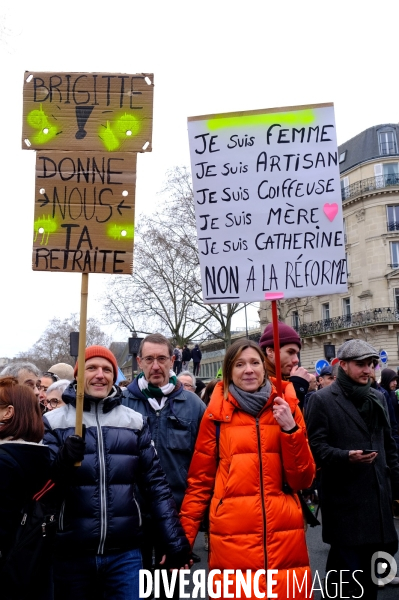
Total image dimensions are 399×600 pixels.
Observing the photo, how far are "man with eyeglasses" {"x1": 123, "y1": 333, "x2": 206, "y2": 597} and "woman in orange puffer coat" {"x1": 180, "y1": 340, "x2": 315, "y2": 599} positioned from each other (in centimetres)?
46

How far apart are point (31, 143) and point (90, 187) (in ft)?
1.39

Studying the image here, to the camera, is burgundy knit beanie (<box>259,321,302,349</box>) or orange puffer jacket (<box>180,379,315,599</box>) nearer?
orange puffer jacket (<box>180,379,315,599</box>)

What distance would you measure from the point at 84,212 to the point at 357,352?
79.1 inches

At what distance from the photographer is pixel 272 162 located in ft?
12.2

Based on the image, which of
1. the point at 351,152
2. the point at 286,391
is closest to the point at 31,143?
the point at 286,391

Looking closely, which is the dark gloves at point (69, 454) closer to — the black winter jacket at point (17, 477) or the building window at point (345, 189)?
the black winter jacket at point (17, 477)

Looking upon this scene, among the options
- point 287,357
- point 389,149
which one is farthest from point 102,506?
point 389,149

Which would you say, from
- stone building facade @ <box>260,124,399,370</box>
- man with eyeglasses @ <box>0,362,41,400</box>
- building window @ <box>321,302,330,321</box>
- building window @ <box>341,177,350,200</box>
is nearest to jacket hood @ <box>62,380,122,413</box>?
man with eyeglasses @ <box>0,362,41,400</box>

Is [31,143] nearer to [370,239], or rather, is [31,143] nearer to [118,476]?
[118,476]

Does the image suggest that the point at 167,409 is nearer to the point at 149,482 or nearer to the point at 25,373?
the point at 149,482

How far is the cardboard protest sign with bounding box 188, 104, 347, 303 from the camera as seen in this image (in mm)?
3664

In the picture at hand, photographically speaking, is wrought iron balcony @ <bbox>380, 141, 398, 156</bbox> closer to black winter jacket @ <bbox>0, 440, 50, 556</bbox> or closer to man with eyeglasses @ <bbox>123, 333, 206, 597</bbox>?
man with eyeglasses @ <bbox>123, 333, 206, 597</bbox>

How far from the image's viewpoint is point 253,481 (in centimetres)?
320

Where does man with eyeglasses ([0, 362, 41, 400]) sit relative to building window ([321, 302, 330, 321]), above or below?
below
